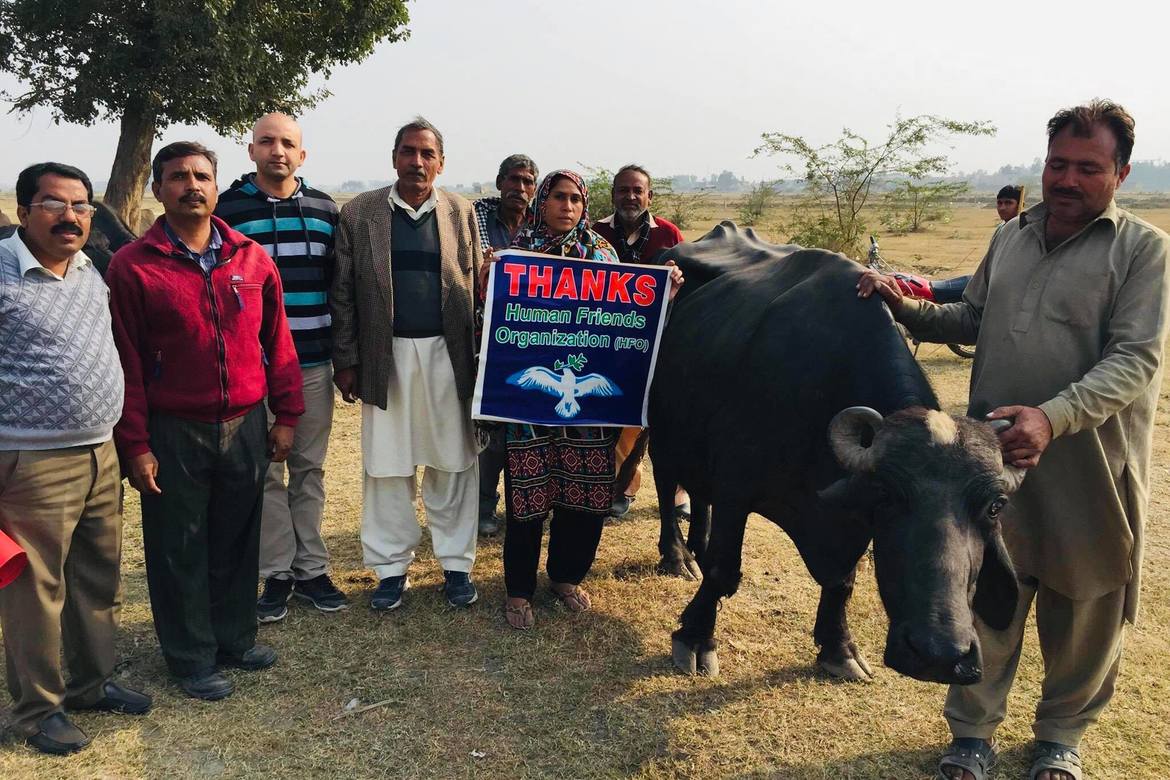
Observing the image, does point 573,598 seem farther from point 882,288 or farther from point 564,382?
point 882,288

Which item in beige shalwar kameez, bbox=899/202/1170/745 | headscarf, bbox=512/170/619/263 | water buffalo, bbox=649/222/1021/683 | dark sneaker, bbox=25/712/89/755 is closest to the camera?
water buffalo, bbox=649/222/1021/683

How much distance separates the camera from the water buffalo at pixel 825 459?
261 cm

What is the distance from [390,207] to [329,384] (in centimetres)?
98

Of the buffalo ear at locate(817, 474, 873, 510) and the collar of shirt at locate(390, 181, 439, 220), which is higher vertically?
the collar of shirt at locate(390, 181, 439, 220)

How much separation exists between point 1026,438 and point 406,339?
2.85 m

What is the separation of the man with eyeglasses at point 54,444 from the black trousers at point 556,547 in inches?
73.8

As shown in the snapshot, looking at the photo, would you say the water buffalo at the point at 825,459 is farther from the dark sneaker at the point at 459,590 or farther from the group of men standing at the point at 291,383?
the dark sneaker at the point at 459,590

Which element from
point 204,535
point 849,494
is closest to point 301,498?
point 204,535

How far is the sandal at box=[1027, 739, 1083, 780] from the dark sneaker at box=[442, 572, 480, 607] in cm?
278

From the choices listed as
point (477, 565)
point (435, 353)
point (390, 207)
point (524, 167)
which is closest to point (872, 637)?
point (477, 565)

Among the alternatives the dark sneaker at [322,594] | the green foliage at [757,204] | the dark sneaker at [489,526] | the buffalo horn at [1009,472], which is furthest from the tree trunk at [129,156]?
the green foliage at [757,204]

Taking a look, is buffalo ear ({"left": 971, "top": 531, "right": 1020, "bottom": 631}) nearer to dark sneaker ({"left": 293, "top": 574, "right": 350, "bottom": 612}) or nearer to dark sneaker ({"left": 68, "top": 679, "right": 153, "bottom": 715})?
dark sneaker ({"left": 293, "top": 574, "right": 350, "bottom": 612})

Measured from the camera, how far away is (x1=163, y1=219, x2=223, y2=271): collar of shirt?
3346mm

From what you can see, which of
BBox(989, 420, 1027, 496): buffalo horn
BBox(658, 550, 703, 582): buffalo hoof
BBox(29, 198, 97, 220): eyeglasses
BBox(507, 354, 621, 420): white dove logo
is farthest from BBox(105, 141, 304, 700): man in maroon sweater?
BBox(989, 420, 1027, 496): buffalo horn
